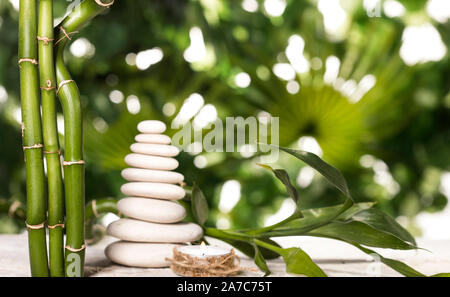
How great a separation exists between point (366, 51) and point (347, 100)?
16 cm

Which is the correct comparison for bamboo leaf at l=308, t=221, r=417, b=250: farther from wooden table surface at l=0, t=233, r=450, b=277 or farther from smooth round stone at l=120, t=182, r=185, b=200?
smooth round stone at l=120, t=182, r=185, b=200

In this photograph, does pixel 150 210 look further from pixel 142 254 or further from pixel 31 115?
pixel 31 115

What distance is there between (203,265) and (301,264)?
0.39 feet

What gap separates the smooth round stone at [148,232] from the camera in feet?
2.10

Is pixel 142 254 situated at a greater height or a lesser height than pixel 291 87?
lesser

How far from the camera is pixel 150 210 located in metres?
0.64

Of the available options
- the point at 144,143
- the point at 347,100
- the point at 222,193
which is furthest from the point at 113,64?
the point at 144,143

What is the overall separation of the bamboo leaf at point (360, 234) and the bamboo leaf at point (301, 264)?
11cm

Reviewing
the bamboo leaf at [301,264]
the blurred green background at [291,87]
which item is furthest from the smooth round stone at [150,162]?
the blurred green background at [291,87]

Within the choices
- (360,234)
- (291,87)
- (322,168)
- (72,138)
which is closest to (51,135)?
(72,138)

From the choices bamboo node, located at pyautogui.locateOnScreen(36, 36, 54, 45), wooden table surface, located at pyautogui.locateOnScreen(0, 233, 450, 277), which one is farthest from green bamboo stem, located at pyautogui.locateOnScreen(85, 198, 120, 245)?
bamboo node, located at pyautogui.locateOnScreen(36, 36, 54, 45)

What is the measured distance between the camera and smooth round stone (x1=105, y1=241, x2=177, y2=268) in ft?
2.10

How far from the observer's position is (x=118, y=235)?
650 mm

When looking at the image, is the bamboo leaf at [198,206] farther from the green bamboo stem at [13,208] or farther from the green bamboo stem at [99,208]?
the green bamboo stem at [13,208]
